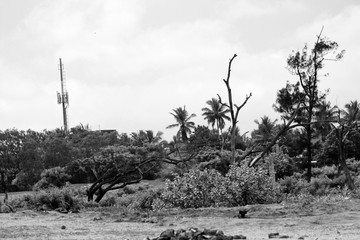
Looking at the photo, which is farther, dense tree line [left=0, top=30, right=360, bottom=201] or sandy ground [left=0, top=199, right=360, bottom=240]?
dense tree line [left=0, top=30, right=360, bottom=201]

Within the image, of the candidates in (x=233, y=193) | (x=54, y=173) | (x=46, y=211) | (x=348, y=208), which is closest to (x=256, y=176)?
(x=233, y=193)

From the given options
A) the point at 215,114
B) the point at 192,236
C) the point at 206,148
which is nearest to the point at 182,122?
the point at 215,114

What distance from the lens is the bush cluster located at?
16.5 metres

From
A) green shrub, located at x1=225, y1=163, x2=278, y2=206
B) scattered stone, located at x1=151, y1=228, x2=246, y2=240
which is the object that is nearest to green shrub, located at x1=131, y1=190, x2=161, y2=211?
green shrub, located at x1=225, y1=163, x2=278, y2=206

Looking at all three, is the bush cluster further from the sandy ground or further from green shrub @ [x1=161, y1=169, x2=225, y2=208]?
the sandy ground

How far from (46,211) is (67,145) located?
122 ft

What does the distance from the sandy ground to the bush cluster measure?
4.95 feet

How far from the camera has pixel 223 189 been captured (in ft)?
53.8

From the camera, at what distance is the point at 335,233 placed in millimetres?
9828

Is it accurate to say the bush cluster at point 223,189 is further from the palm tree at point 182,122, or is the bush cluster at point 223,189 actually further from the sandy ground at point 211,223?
the palm tree at point 182,122

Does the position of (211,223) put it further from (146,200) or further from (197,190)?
(146,200)

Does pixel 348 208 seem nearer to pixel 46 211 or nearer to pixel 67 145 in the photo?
pixel 46 211

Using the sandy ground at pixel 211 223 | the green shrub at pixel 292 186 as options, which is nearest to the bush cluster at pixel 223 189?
the sandy ground at pixel 211 223

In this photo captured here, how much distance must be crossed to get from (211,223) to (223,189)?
3774mm
